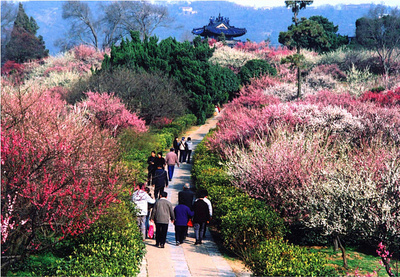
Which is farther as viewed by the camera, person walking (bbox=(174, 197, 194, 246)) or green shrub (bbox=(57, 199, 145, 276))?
person walking (bbox=(174, 197, 194, 246))

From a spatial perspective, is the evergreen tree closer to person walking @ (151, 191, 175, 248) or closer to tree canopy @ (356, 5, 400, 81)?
tree canopy @ (356, 5, 400, 81)

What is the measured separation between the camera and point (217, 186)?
54.2ft

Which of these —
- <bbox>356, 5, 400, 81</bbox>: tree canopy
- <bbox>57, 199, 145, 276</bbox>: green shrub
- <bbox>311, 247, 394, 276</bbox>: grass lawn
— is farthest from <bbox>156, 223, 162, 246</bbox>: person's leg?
<bbox>356, 5, 400, 81</bbox>: tree canopy

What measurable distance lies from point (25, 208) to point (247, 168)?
324 inches

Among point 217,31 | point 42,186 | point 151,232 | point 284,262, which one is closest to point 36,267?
point 42,186

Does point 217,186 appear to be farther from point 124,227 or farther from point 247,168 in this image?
point 124,227

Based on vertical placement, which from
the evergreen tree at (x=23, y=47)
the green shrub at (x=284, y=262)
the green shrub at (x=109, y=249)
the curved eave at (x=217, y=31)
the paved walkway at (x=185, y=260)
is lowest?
the paved walkway at (x=185, y=260)

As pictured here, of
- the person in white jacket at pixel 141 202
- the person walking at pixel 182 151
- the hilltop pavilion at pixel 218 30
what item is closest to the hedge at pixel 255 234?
the person in white jacket at pixel 141 202

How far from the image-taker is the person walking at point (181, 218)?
1289 centimetres

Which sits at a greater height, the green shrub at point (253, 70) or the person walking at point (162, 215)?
the green shrub at point (253, 70)

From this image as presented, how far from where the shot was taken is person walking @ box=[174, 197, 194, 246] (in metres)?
12.9

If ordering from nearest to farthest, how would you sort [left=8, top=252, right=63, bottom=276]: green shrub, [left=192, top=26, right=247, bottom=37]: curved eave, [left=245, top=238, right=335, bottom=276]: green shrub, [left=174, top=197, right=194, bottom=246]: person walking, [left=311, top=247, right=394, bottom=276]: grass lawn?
1. [left=245, top=238, right=335, bottom=276]: green shrub
2. [left=8, top=252, right=63, bottom=276]: green shrub
3. [left=311, top=247, right=394, bottom=276]: grass lawn
4. [left=174, top=197, right=194, bottom=246]: person walking
5. [left=192, top=26, right=247, bottom=37]: curved eave

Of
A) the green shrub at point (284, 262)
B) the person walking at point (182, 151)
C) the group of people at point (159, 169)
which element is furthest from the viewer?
the person walking at point (182, 151)

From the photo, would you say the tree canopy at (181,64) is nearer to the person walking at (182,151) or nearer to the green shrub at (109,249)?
the person walking at (182,151)
